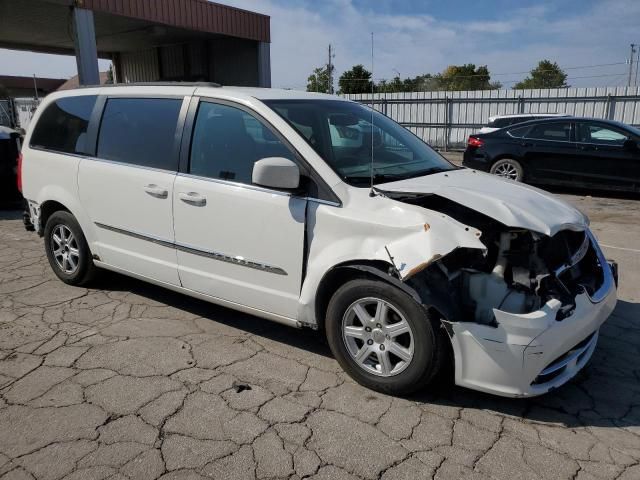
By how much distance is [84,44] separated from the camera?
41.5ft

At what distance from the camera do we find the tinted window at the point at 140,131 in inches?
155

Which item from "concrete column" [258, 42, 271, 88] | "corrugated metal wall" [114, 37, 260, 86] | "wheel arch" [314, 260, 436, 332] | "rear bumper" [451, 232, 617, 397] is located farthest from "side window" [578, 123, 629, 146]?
"corrugated metal wall" [114, 37, 260, 86]

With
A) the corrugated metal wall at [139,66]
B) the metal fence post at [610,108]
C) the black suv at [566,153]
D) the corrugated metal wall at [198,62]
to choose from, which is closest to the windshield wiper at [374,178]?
the black suv at [566,153]

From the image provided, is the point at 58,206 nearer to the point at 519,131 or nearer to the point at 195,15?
the point at 519,131

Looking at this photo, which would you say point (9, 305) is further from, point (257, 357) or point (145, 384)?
point (257, 357)

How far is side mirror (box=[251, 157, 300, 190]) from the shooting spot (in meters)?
3.15

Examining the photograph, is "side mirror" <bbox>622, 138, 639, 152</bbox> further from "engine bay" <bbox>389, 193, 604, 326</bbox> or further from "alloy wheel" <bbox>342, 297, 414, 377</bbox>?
"alloy wheel" <bbox>342, 297, 414, 377</bbox>

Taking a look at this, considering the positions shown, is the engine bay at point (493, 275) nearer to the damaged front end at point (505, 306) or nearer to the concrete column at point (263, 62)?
the damaged front end at point (505, 306)

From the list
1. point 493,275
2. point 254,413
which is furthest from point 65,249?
point 493,275

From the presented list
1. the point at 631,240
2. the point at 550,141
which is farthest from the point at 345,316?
the point at 550,141

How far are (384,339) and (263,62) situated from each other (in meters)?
17.9

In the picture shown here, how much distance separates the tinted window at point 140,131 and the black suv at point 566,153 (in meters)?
8.01

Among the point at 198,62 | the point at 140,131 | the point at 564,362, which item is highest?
the point at 198,62

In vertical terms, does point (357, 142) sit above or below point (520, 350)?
above
